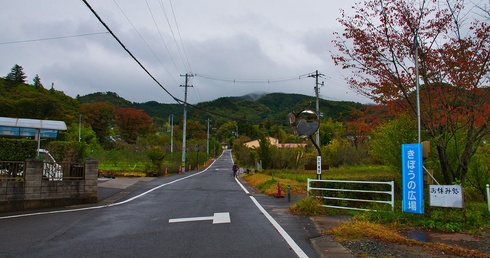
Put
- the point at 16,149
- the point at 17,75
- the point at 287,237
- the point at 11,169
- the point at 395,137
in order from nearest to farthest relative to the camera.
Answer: the point at 287,237, the point at 11,169, the point at 16,149, the point at 395,137, the point at 17,75

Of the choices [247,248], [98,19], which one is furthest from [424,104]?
[98,19]

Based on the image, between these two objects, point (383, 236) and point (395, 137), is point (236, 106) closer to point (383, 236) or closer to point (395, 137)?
point (395, 137)

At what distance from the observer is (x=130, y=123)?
90812mm

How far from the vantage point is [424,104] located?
36.8 ft

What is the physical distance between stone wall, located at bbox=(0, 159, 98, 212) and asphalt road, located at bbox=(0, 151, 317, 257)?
915mm

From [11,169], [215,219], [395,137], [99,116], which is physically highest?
[99,116]

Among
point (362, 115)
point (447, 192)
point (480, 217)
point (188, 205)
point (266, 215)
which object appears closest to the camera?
point (447, 192)

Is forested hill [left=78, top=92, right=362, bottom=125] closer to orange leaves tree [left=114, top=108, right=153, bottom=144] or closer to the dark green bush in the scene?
orange leaves tree [left=114, top=108, right=153, bottom=144]

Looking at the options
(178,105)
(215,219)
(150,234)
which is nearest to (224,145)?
(178,105)

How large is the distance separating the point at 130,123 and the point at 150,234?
87318 millimetres

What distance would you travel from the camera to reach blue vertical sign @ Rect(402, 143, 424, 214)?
27.3ft

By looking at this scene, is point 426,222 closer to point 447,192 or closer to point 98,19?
point 447,192

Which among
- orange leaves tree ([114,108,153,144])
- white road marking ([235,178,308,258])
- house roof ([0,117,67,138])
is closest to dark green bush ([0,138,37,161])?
house roof ([0,117,67,138])

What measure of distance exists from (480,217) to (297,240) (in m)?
4.48
